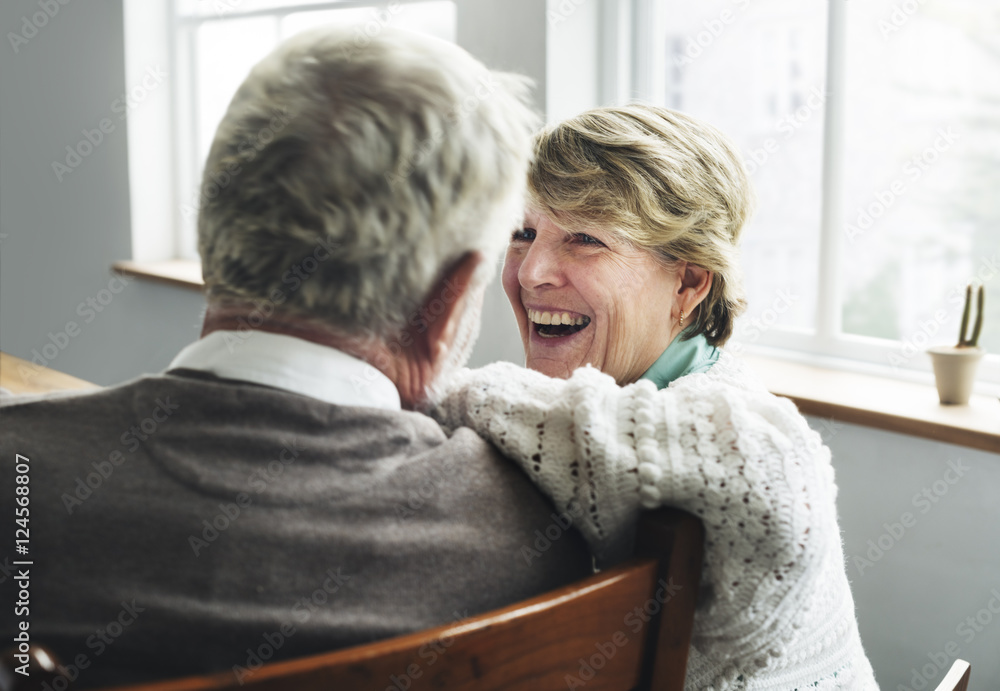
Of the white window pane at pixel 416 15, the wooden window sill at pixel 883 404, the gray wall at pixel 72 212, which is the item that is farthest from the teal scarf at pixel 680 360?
the gray wall at pixel 72 212

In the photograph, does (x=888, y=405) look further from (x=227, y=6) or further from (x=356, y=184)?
(x=227, y=6)

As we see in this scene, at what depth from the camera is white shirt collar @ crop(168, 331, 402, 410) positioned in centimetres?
67

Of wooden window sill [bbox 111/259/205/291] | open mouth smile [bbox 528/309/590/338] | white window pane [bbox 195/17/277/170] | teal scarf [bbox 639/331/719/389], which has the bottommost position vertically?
wooden window sill [bbox 111/259/205/291]

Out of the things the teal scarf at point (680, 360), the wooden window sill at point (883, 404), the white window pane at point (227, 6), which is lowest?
the wooden window sill at point (883, 404)

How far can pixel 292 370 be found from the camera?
669 millimetres

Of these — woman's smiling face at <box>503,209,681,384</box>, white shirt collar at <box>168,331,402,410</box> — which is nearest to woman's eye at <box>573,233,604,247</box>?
woman's smiling face at <box>503,209,681,384</box>

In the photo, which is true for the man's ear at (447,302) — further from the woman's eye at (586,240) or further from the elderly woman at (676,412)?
the woman's eye at (586,240)

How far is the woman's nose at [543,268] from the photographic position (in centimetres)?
145

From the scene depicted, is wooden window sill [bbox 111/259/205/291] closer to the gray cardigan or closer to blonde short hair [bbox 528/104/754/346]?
blonde short hair [bbox 528/104/754/346]

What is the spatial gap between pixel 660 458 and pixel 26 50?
456 centimetres

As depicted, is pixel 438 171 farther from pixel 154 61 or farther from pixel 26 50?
pixel 26 50

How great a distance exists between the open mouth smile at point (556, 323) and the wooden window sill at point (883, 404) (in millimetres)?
695

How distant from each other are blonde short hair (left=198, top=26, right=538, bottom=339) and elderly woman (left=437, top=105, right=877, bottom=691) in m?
0.15

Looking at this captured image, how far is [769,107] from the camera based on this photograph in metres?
2.31
